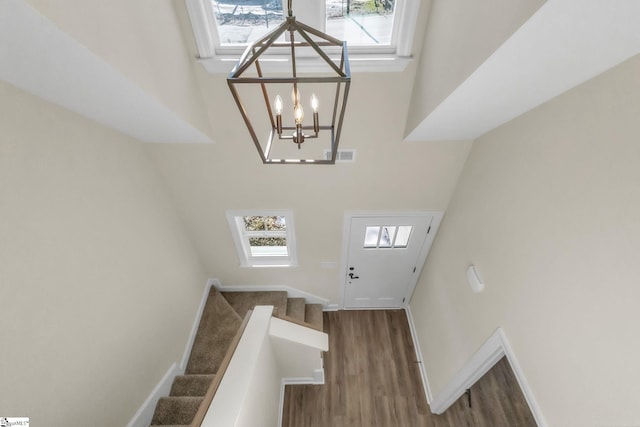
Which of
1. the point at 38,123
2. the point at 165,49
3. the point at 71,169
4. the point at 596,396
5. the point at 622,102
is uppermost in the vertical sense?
the point at 165,49

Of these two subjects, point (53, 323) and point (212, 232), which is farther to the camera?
point (212, 232)

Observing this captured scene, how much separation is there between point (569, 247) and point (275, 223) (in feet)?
9.21

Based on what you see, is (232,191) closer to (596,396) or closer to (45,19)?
(45,19)

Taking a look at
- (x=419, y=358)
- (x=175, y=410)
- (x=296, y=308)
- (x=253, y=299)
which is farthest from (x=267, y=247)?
(x=419, y=358)

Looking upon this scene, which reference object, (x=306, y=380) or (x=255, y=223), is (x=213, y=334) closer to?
(x=306, y=380)

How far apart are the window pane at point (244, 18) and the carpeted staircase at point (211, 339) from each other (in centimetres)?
232

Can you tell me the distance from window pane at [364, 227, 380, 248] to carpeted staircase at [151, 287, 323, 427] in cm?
116

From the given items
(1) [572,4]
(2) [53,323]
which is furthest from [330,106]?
(2) [53,323]

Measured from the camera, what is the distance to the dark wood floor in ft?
10.7

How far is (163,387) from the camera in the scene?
2.76 m

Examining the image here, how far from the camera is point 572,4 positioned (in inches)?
34.3

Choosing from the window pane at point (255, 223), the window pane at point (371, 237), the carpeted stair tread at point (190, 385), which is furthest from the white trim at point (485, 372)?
the window pane at point (255, 223)

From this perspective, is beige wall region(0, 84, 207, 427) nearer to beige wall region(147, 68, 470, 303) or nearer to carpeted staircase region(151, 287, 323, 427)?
carpeted staircase region(151, 287, 323, 427)

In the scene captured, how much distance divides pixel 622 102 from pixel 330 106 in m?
1.69
